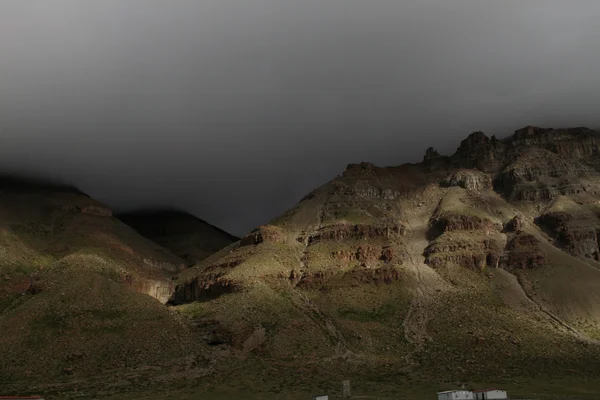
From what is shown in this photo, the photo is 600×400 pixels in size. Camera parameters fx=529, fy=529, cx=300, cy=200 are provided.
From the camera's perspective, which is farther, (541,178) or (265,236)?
(541,178)

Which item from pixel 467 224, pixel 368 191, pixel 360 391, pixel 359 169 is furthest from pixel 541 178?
pixel 360 391

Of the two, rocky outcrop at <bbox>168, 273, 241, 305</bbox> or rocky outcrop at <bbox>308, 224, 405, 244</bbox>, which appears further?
rocky outcrop at <bbox>308, 224, 405, 244</bbox>

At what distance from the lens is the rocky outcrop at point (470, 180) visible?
181 metres

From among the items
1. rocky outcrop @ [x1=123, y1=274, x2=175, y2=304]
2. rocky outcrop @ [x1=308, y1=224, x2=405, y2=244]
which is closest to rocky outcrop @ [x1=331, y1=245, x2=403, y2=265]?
rocky outcrop @ [x1=308, y1=224, x2=405, y2=244]

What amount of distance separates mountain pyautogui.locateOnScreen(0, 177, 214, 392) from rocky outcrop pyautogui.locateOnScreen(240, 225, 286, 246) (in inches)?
1052

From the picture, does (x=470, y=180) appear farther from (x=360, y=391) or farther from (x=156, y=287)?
(x=360, y=391)

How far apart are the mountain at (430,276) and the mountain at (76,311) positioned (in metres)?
11.1

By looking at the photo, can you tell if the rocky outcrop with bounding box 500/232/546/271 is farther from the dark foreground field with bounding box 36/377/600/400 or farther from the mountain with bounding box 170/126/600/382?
the dark foreground field with bounding box 36/377/600/400

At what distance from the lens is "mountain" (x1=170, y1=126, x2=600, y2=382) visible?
101m

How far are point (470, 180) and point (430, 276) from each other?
191 ft

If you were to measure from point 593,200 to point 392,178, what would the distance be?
65.9m

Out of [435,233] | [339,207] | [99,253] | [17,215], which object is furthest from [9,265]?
[435,233]

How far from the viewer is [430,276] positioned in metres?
136

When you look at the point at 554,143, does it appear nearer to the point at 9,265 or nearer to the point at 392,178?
the point at 392,178
